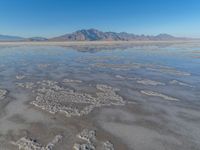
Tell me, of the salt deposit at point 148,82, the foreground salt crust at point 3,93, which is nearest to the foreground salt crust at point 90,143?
the foreground salt crust at point 3,93

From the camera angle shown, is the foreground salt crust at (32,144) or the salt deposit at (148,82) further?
the salt deposit at (148,82)

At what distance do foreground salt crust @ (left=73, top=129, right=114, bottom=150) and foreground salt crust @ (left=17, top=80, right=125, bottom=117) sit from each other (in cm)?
195

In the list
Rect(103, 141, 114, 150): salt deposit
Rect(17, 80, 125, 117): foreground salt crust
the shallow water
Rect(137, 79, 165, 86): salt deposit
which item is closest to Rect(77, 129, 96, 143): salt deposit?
the shallow water

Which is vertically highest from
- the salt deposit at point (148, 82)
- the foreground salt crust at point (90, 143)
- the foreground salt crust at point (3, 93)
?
the foreground salt crust at point (90, 143)

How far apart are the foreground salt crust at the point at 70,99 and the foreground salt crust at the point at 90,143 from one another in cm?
195

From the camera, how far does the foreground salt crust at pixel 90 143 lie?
6577 mm

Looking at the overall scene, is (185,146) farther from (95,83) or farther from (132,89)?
(95,83)

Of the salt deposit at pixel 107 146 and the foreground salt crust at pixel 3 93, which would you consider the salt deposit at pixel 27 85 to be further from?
the salt deposit at pixel 107 146

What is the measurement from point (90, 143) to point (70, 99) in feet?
16.0

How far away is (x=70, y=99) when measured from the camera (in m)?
11.4

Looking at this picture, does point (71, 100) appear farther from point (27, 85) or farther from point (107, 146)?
point (27, 85)

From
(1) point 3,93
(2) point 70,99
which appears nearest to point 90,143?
(2) point 70,99

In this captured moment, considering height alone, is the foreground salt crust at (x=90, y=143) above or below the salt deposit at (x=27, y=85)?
above

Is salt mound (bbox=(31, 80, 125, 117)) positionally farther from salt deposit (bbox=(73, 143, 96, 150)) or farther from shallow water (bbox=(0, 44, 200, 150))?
salt deposit (bbox=(73, 143, 96, 150))
